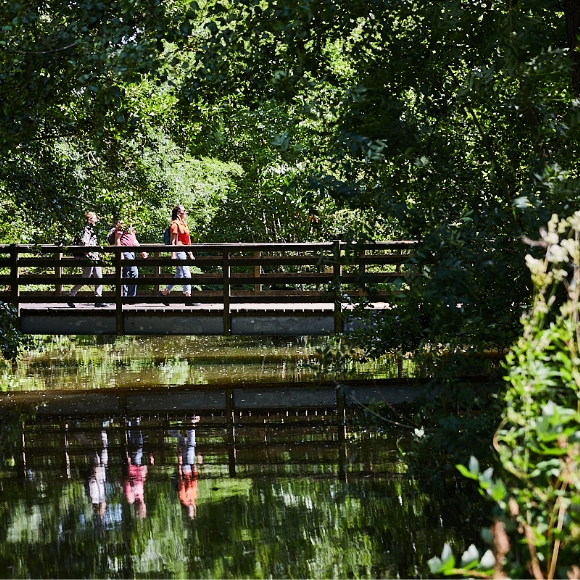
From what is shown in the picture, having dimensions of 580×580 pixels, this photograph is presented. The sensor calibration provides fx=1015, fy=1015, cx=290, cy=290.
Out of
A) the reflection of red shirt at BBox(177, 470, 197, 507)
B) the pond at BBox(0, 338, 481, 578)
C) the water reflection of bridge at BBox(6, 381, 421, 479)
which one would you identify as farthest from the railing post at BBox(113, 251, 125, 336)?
the reflection of red shirt at BBox(177, 470, 197, 507)

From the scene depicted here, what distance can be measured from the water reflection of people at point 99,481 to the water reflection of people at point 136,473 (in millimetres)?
168

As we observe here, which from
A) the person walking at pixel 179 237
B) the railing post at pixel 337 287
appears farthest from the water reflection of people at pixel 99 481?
the person walking at pixel 179 237

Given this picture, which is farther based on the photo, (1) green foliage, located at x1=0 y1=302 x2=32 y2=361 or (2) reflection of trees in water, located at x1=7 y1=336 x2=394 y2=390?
(2) reflection of trees in water, located at x1=7 y1=336 x2=394 y2=390

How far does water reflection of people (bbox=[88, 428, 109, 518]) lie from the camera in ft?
21.7

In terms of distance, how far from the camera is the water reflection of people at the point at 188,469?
21.9 feet

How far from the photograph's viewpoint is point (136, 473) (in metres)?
7.58

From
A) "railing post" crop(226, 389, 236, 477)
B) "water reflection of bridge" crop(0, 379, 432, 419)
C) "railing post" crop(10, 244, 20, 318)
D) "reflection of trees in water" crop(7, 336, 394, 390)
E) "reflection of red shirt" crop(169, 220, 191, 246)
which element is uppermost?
"reflection of red shirt" crop(169, 220, 191, 246)

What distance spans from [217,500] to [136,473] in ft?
3.63

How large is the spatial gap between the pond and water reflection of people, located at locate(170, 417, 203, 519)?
0.02m

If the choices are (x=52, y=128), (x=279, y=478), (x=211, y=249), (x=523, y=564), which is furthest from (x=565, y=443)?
(x=211, y=249)

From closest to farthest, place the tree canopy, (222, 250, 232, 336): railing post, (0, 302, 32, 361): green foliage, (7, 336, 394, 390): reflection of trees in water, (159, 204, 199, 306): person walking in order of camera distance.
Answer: the tree canopy, (0, 302, 32, 361): green foliage, (7, 336, 394, 390): reflection of trees in water, (222, 250, 232, 336): railing post, (159, 204, 199, 306): person walking

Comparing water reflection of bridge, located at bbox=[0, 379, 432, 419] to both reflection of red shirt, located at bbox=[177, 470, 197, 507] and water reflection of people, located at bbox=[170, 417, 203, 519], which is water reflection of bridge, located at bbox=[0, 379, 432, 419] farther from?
reflection of red shirt, located at bbox=[177, 470, 197, 507]

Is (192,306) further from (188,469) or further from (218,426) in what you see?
(188,469)

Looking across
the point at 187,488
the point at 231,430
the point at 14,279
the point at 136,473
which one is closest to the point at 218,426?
the point at 231,430
